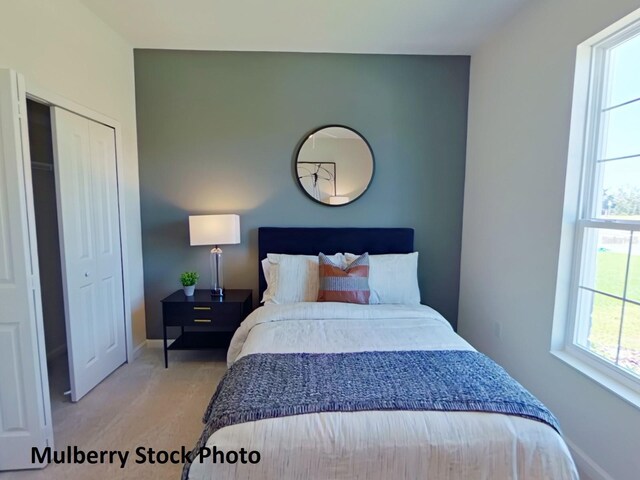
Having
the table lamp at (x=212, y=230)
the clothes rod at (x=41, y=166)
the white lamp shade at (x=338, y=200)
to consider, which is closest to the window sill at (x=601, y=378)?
the white lamp shade at (x=338, y=200)

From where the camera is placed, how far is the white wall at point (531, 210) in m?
1.77

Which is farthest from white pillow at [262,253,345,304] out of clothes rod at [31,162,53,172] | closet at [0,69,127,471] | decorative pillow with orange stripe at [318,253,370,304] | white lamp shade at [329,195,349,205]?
clothes rod at [31,162,53,172]

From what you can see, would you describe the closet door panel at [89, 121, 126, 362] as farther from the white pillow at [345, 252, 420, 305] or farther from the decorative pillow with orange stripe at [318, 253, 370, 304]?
the white pillow at [345, 252, 420, 305]

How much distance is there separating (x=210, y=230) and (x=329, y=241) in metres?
1.07

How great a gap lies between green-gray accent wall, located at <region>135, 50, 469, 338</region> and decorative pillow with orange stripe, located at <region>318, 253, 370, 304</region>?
2.14 feet

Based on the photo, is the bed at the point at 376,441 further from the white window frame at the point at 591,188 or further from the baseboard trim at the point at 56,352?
the baseboard trim at the point at 56,352

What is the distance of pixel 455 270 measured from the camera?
11.0ft

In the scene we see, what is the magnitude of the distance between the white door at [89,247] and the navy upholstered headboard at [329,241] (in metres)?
1.25

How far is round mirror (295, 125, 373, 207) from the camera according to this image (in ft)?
10.3

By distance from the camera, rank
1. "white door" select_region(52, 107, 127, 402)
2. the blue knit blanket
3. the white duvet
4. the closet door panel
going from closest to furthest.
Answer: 1. the white duvet
2. the blue knit blanket
3. "white door" select_region(52, 107, 127, 402)
4. the closet door panel

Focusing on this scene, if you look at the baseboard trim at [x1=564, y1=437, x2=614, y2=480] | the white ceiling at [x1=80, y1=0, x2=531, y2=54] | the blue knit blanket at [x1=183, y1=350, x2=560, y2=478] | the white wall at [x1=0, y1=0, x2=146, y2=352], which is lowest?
the baseboard trim at [x1=564, y1=437, x2=614, y2=480]

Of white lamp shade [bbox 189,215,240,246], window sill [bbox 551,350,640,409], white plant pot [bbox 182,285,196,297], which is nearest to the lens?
window sill [bbox 551,350,640,409]

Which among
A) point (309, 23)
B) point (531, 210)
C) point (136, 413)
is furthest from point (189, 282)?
point (531, 210)

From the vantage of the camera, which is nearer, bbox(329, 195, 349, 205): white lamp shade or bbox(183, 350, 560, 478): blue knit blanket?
bbox(183, 350, 560, 478): blue knit blanket
